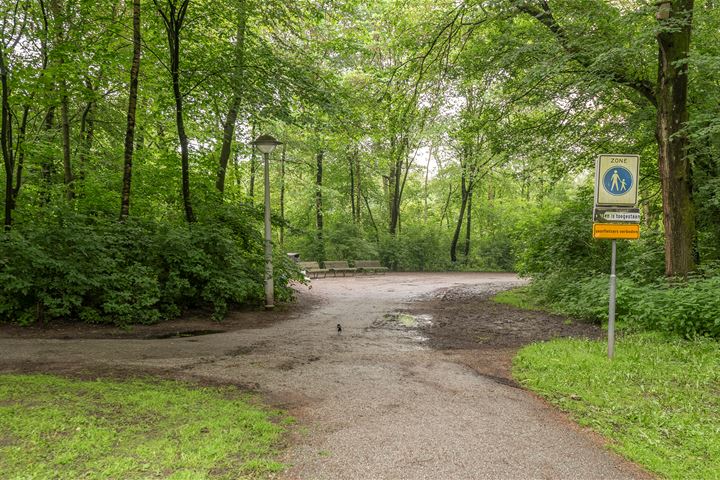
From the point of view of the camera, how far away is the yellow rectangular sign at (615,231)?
252 inches

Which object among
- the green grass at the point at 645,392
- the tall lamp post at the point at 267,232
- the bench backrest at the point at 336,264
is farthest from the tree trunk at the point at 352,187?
the green grass at the point at 645,392

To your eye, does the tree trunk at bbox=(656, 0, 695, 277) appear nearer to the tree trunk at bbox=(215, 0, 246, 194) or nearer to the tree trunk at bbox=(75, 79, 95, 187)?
the tree trunk at bbox=(215, 0, 246, 194)

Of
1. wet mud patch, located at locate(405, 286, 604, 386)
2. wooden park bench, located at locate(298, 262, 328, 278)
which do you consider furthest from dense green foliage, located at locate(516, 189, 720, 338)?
wooden park bench, located at locate(298, 262, 328, 278)

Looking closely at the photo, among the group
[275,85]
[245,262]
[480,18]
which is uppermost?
[480,18]

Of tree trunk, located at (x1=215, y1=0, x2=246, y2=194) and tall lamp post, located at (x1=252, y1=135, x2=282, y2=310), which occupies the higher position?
tree trunk, located at (x1=215, y1=0, x2=246, y2=194)

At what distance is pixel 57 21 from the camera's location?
990 centimetres

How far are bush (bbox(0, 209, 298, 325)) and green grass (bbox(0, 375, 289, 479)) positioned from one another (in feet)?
12.3

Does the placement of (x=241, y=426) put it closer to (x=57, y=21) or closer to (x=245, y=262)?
(x=245, y=262)

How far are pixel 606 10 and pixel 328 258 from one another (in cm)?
1731

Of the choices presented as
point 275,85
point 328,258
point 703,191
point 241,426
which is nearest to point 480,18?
point 275,85

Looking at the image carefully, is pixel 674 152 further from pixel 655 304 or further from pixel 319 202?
pixel 319 202

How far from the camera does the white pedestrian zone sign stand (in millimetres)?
6383

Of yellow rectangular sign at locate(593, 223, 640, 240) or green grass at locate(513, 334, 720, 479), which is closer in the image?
green grass at locate(513, 334, 720, 479)

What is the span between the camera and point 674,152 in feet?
31.3
